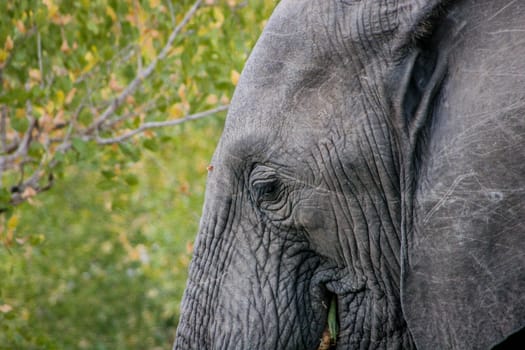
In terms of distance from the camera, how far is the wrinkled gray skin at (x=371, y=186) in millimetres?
1881

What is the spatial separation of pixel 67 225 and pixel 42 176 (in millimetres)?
2632

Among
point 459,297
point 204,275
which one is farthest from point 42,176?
point 459,297

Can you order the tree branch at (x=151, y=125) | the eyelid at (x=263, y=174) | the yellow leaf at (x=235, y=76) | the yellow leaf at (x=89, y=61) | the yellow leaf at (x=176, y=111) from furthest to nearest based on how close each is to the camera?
the yellow leaf at (x=176, y=111) → the yellow leaf at (x=89, y=61) → the tree branch at (x=151, y=125) → the yellow leaf at (x=235, y=76) → the eyelid at (x=263, y=174)

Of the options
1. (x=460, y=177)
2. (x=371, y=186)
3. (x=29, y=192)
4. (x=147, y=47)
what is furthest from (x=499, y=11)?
(x=147, y=47)

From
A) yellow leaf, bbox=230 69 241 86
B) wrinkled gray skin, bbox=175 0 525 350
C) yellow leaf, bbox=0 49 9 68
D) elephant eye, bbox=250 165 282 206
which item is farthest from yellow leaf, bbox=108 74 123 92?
elephant eye, bbox=250 165 282 206

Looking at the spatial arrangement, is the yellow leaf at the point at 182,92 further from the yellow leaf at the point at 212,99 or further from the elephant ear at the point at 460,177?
the elephant ear at the point at 460,177

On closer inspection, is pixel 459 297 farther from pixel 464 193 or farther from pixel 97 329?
pixel 97 329

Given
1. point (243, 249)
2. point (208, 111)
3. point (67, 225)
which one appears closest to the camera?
point (243, 249)

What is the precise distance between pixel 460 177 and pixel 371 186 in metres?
0.25

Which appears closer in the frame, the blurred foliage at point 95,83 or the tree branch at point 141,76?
the blurred foliage at point 95,83

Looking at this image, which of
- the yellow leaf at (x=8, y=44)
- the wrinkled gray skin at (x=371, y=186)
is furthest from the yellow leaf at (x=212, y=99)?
the wrinkled gray skin at (x=371, y=186)

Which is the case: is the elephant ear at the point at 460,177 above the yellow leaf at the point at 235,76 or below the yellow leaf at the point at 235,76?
below

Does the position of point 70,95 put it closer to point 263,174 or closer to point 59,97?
point 59,97

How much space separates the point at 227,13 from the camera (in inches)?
155
